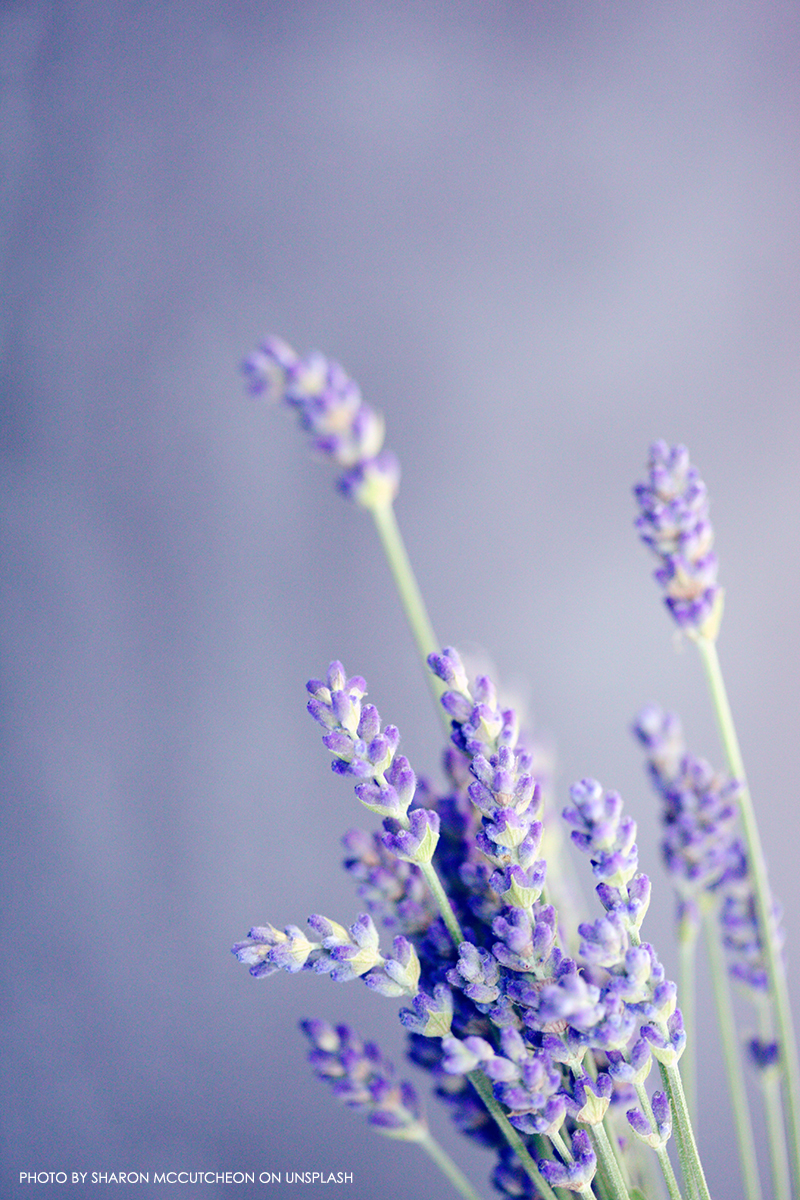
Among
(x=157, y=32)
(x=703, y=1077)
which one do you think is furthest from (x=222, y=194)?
(x=703, y=1077)

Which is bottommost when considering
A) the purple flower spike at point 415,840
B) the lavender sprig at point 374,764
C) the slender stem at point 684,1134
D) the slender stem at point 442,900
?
the slender stem at point 684,1134

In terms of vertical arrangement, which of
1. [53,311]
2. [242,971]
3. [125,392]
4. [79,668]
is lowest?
[242,971]

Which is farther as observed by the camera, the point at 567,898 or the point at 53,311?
the point at 53,311

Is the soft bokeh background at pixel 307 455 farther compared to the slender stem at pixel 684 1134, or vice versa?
the soft bokeh background at pixel 307 455

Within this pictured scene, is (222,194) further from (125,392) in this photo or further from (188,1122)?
(188,1122)

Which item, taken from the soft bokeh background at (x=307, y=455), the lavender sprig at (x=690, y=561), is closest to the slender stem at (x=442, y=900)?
the lavender sprig at (x=690, y=561)

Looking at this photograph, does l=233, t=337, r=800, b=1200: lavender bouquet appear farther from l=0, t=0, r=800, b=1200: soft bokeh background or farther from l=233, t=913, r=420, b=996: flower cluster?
l=0, t=0, r=800, b=1200: soft bokeh background

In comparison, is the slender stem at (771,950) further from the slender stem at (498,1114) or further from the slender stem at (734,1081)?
the slender stem at (498,1114)
